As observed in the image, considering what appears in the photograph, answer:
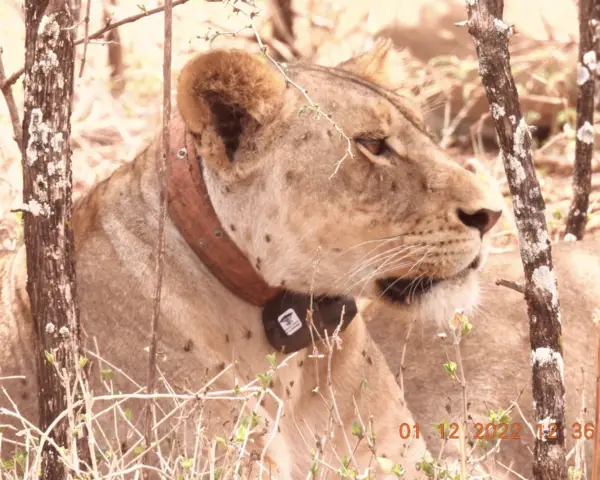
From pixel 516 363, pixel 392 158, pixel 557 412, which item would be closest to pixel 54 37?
pixel 392 158

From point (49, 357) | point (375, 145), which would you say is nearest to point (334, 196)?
point (375, 145)

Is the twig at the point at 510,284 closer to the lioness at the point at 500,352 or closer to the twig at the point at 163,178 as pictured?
the twig at the point at 163,178

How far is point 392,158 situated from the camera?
2666mm

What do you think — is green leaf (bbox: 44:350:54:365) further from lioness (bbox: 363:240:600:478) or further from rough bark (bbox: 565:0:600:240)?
rough bark (bbox: 565:0:600:240)

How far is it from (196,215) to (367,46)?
4196 millimetres

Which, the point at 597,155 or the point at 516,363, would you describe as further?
the point at 597,155

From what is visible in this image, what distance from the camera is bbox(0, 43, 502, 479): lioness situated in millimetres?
2605

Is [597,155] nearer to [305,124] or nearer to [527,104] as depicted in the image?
[527,104]

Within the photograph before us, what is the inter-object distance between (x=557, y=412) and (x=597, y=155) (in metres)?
3.70

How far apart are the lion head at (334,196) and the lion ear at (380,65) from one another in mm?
405

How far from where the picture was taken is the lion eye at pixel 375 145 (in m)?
2.66

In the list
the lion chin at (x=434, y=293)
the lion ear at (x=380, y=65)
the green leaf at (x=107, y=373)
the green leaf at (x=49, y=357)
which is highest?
the lion ear at (x=380, y=65)

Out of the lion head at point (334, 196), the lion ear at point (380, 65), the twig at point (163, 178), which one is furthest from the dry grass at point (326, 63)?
the twig at point (163, 178)
